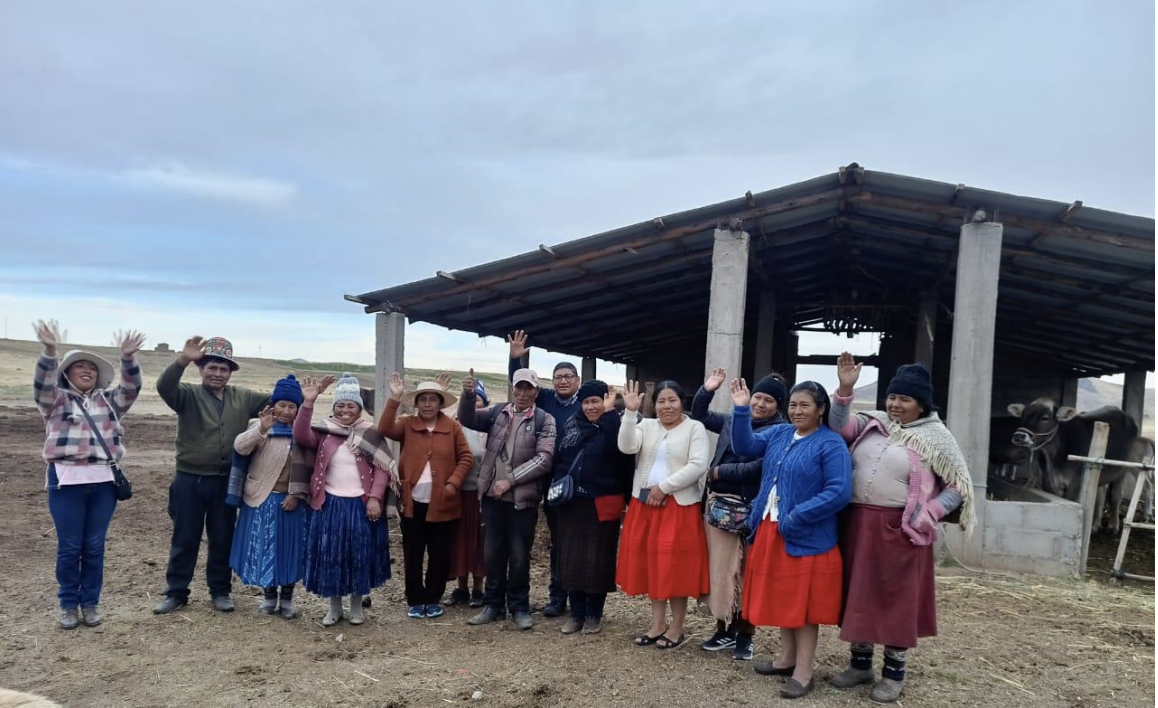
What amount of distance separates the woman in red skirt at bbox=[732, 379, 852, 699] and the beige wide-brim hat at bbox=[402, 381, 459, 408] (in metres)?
2.14

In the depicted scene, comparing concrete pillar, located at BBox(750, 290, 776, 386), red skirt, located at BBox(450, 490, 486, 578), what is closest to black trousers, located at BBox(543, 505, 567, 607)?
red skirt, located at BBox(450, 490, 486, 578)

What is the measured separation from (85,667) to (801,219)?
750 cm

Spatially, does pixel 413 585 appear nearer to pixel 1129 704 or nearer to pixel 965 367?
pixel 1129 704

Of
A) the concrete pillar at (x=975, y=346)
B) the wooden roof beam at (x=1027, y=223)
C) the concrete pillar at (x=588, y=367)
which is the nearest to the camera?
the wooden roof beam at (x=1027, y=223)

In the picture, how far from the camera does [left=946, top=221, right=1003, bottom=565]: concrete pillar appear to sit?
696 cm

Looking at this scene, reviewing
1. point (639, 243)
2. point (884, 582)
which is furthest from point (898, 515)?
point (639, 243)

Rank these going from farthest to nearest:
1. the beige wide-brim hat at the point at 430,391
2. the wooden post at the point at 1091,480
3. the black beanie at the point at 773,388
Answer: the wooden post at the point at 1091,480
the beige wide-brim hat at the point at 430,391
the black beanie at the point at 773,388

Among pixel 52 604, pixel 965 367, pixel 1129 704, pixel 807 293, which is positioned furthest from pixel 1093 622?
pixel 807 293

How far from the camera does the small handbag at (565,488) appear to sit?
14.7 feet

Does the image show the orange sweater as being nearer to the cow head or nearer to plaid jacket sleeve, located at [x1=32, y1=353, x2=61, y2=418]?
plaid jacket sleeve, located at [x1=32, y1=353, x2=61, y2=418]

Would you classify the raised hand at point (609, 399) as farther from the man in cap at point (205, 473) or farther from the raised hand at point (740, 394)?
the man in cap at point (205, 473)

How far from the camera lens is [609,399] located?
4.54 m

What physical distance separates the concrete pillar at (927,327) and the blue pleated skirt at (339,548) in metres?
9.41

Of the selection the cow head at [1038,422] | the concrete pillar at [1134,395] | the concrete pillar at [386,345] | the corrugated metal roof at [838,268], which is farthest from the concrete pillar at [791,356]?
the concrete pillar at [386,345]
